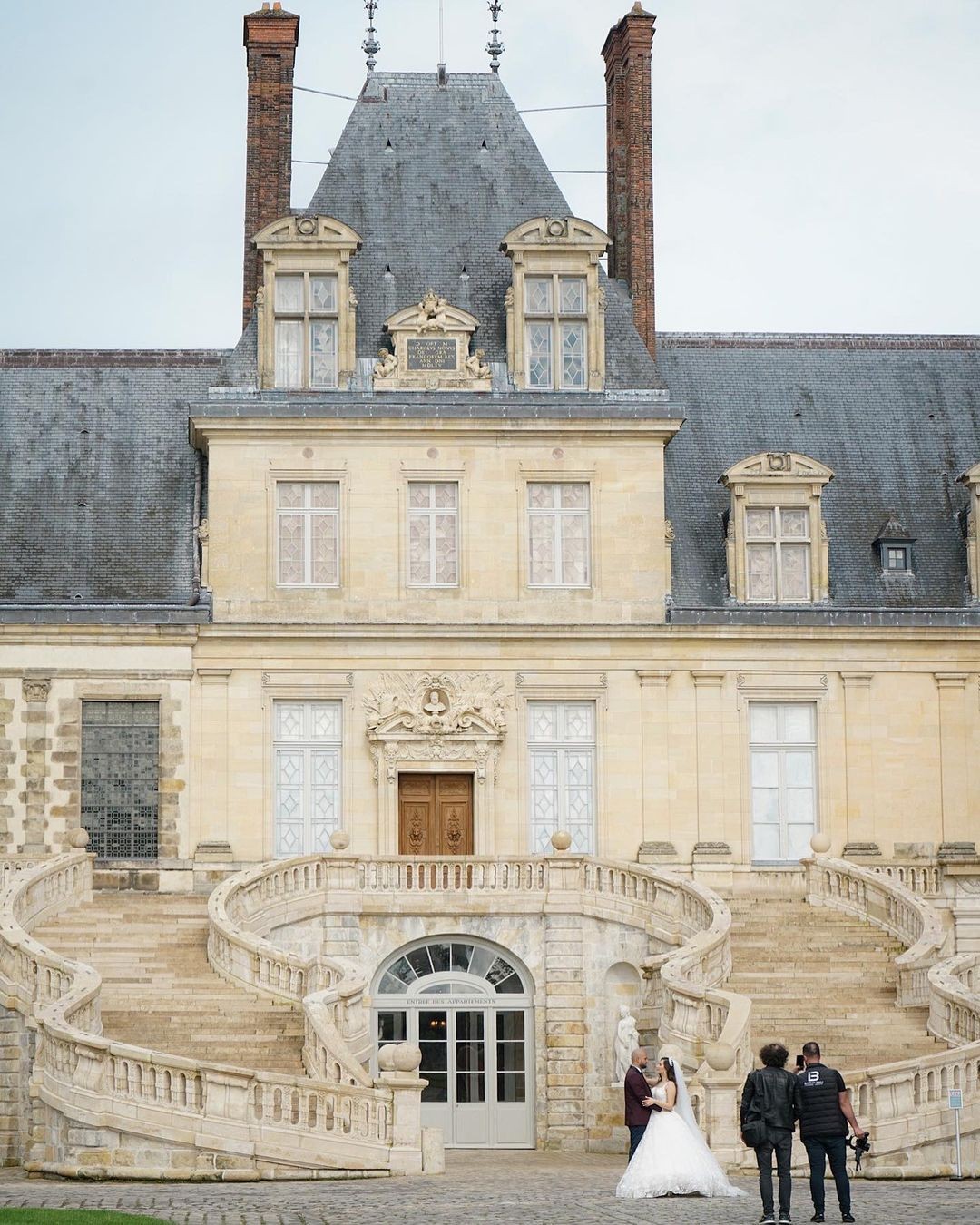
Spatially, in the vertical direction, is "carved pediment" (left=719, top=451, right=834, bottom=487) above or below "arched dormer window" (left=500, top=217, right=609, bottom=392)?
below

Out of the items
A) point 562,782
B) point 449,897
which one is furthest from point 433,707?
point 449,897

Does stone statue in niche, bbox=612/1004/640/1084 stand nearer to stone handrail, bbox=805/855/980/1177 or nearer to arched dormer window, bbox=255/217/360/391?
stone handrail, bbox=805/855/980/1177

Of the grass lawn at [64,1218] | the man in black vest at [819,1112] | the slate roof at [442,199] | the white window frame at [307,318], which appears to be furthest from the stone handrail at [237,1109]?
the slate roof at [442,199]

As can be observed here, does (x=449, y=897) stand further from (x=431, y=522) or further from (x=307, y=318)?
(x=307, y=318)

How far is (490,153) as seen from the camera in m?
40.1

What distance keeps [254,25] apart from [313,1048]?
65.0 ft

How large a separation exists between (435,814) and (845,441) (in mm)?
9968

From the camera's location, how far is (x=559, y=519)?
122ft

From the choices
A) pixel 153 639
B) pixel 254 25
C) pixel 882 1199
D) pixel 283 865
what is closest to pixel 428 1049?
pixel 283 865

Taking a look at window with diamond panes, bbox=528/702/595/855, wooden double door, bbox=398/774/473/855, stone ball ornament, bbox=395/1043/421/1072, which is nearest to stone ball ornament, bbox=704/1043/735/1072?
stone ball ornament, bbox=395/1043/421/1072

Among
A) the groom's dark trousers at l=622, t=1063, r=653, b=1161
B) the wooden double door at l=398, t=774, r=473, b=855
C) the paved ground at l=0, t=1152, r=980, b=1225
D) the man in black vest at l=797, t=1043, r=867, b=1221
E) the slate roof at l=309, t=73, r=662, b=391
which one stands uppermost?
the slate roof at l=309, t=73, r=662, b=391

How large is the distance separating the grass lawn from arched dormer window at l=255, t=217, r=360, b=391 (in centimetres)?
1908

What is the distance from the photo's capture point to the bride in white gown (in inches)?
856

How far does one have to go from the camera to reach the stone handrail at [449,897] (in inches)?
1206
